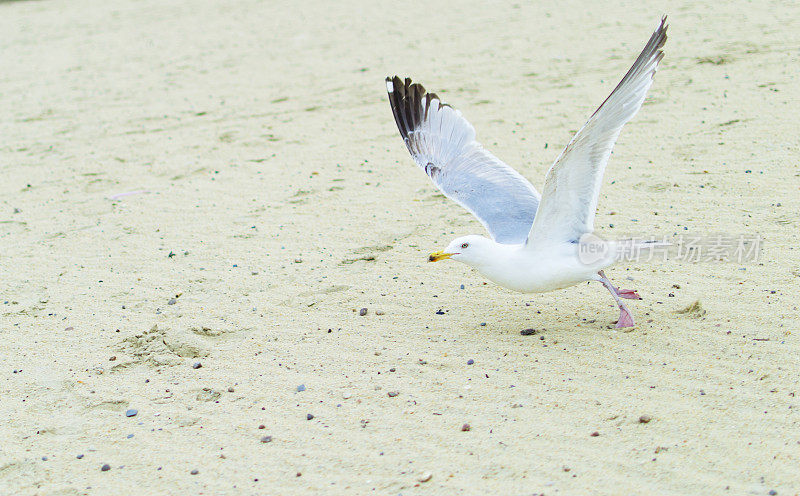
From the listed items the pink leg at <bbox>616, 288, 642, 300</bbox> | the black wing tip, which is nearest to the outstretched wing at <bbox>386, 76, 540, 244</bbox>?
the black wing tip

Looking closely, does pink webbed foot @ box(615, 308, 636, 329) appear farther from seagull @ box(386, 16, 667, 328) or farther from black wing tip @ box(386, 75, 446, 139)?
black wing tip @ box(386, 75, 446, 139)

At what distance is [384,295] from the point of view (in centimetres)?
407

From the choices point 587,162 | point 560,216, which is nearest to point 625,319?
point 560,216

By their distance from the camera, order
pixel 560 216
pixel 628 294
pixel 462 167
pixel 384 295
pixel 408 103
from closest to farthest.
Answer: pixel 560 216 < pixel 628 294 < pixel 384 295 < pixel 462 167 < pixel 408 103

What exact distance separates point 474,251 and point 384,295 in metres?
0.70

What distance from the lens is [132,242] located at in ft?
16.5

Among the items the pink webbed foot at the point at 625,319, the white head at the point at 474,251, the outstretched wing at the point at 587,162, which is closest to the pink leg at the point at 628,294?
the pink webbed foot at the point at 625,319

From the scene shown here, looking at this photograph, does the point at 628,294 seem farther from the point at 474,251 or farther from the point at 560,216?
the point at 474,251

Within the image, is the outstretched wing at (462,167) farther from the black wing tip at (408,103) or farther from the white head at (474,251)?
the white head at (474,251)

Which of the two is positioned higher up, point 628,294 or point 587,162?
point 587,162

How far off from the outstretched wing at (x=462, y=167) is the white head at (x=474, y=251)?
26cm

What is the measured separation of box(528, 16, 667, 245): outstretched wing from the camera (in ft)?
10.6

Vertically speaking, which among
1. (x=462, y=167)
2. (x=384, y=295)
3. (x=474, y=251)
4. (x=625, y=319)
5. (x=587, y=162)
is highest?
(x=587, y=162)

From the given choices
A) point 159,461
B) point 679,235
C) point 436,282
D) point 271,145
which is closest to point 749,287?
point 679,235
